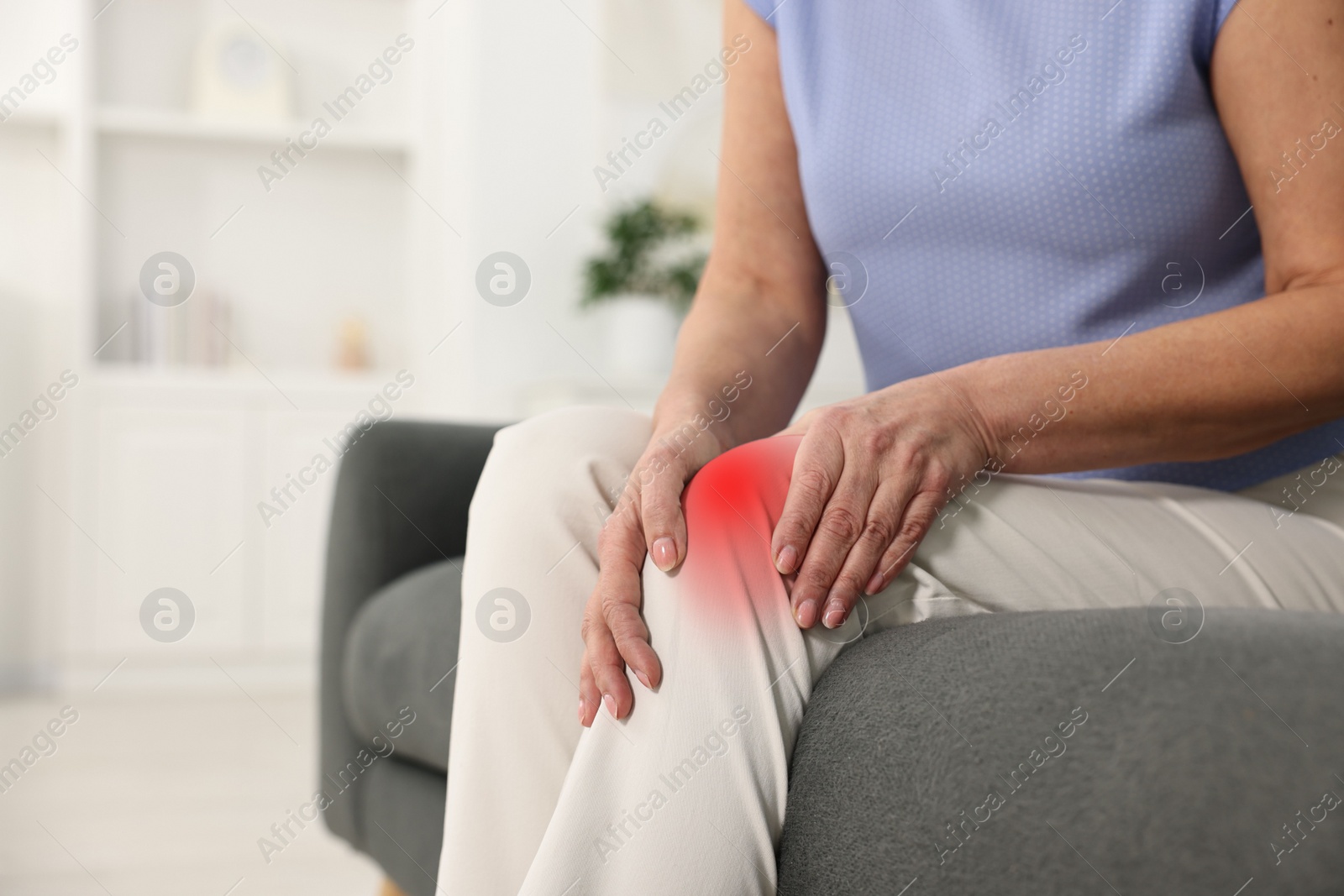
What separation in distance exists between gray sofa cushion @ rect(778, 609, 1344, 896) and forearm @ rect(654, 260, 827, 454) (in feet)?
0.83

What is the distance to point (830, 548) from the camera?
1.56ft

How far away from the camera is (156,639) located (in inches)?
108

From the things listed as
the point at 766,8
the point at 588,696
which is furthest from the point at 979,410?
the point at 766,8

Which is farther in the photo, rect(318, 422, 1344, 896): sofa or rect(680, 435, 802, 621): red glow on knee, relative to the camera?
rect(680, 435, 802, 621): red glow on knee

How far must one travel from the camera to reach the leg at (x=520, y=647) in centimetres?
53

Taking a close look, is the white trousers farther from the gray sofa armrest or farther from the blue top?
the gray sofa armrest

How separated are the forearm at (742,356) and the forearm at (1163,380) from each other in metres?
0.18

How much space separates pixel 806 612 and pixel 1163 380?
247 mm

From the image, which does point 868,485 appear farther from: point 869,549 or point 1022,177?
point 1022,177

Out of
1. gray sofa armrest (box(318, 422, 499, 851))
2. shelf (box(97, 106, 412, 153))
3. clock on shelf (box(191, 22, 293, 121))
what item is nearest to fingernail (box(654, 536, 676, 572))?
gray sofa armrest (box(318, 422, 499, 851))

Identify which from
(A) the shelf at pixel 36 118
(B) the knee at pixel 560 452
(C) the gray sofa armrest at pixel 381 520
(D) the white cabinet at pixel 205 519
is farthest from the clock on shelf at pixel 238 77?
(B) the knee at pixel 560 452

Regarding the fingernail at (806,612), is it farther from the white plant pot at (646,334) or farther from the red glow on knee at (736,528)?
the white plant pot at (646,334)

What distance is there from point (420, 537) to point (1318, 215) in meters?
0.90

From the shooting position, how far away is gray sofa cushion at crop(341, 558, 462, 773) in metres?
0.85
